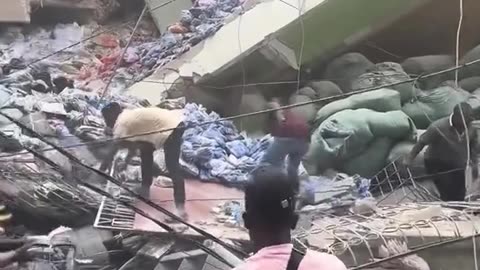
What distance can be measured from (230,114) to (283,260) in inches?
34.0

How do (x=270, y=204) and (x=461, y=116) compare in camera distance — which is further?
(x=461, y=116)

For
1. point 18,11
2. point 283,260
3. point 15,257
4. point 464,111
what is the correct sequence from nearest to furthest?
point 283,260
point 15,257
point 464,111
point 18,11

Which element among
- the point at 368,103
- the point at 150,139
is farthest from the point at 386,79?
the point at 150,139

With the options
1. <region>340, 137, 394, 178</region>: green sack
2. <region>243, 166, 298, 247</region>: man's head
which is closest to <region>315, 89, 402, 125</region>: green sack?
<region>340, 137, 394, 178</region>: green sack

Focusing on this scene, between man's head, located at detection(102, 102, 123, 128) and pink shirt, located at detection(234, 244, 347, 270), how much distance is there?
86 cm

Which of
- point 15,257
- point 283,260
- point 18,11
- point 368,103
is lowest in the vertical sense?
point 15,257

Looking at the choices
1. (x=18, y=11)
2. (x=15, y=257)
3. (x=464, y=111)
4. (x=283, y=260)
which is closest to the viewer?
(x=283, y=260)

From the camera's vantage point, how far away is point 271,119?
2234 mm

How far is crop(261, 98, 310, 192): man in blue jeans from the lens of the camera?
7.13ft

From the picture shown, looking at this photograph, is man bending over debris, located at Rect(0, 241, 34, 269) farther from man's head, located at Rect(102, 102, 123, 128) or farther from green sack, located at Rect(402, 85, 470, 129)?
green sack, located at Rect(402, 85, 470, 129)

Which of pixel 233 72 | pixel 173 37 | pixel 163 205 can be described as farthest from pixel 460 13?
pixel 163 205

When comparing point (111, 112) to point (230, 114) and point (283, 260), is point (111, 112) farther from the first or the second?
point (283, 260)

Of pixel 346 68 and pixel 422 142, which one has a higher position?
pixel 346 68

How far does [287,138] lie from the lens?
2.23 m
